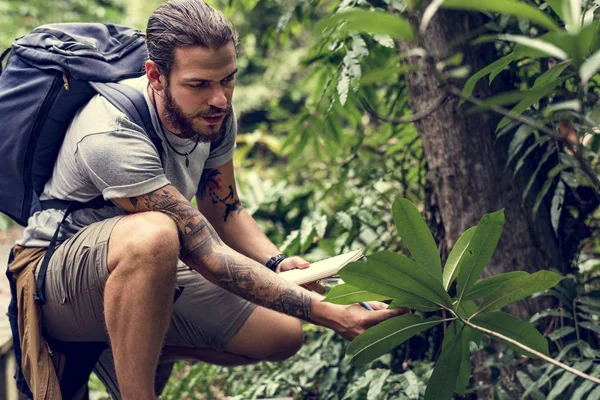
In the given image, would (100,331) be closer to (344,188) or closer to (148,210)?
(148,210)

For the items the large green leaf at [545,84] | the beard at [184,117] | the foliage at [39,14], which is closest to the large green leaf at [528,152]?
the large green leaf at [545,84]

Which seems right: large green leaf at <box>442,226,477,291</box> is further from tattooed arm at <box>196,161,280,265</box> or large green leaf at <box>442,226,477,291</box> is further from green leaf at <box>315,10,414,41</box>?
tattooed arm at <box>196,161,280,265</box>

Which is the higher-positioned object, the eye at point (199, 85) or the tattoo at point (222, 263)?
the eye at point (199, 85)

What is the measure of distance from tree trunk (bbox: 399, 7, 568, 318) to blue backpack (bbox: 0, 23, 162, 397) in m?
0.95

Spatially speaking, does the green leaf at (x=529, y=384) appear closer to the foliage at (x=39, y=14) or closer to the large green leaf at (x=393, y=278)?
the large green leaf at (x=393, y=278)

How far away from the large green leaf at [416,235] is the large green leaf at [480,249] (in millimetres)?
59

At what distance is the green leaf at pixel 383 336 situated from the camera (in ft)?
6.38

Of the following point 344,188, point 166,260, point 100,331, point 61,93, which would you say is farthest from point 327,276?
point 344,188

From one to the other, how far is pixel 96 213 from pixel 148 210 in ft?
0.87

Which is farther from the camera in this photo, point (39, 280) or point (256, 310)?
point (256, 310)

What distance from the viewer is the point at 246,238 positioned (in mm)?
2846

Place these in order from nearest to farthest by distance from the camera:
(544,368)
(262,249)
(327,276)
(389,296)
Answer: (389,296), (327,276), (544,368), (262,249)

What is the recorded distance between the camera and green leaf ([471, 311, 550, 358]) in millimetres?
1932

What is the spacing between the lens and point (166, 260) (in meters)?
2.17
